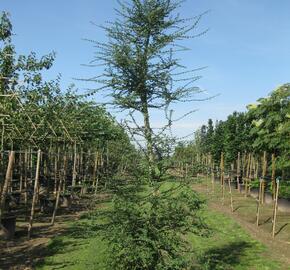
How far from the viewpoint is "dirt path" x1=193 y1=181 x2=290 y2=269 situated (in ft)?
36.2

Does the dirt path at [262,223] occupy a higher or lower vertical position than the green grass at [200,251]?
higher

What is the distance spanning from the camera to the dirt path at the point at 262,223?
36.2 feet

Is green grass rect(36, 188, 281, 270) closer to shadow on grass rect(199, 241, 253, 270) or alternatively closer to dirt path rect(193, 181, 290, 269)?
shadow on grass rect(199, 241, 253, 270)

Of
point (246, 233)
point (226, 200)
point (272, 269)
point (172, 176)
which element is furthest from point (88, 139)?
point (172, 176)

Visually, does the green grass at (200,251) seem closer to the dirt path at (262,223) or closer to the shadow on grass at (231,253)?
the shadow on grass at (231,253)

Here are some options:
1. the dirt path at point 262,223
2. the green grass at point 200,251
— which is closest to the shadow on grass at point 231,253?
the green grass at point 200,251

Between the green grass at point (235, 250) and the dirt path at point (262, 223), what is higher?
the dirt path at point (262, 223)

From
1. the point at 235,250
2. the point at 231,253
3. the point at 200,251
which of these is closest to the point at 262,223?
the point at 235,250

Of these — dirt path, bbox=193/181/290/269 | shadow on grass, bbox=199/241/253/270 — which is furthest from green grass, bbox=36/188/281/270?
dirt path, bbox=193/181/290/269

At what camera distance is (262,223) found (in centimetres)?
1504

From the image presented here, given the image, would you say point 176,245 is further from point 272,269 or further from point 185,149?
point 272,269

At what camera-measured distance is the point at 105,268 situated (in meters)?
7.40

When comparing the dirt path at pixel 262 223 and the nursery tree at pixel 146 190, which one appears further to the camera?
the dirt path at pixel 262 223

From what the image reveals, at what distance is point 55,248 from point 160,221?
183 inches
